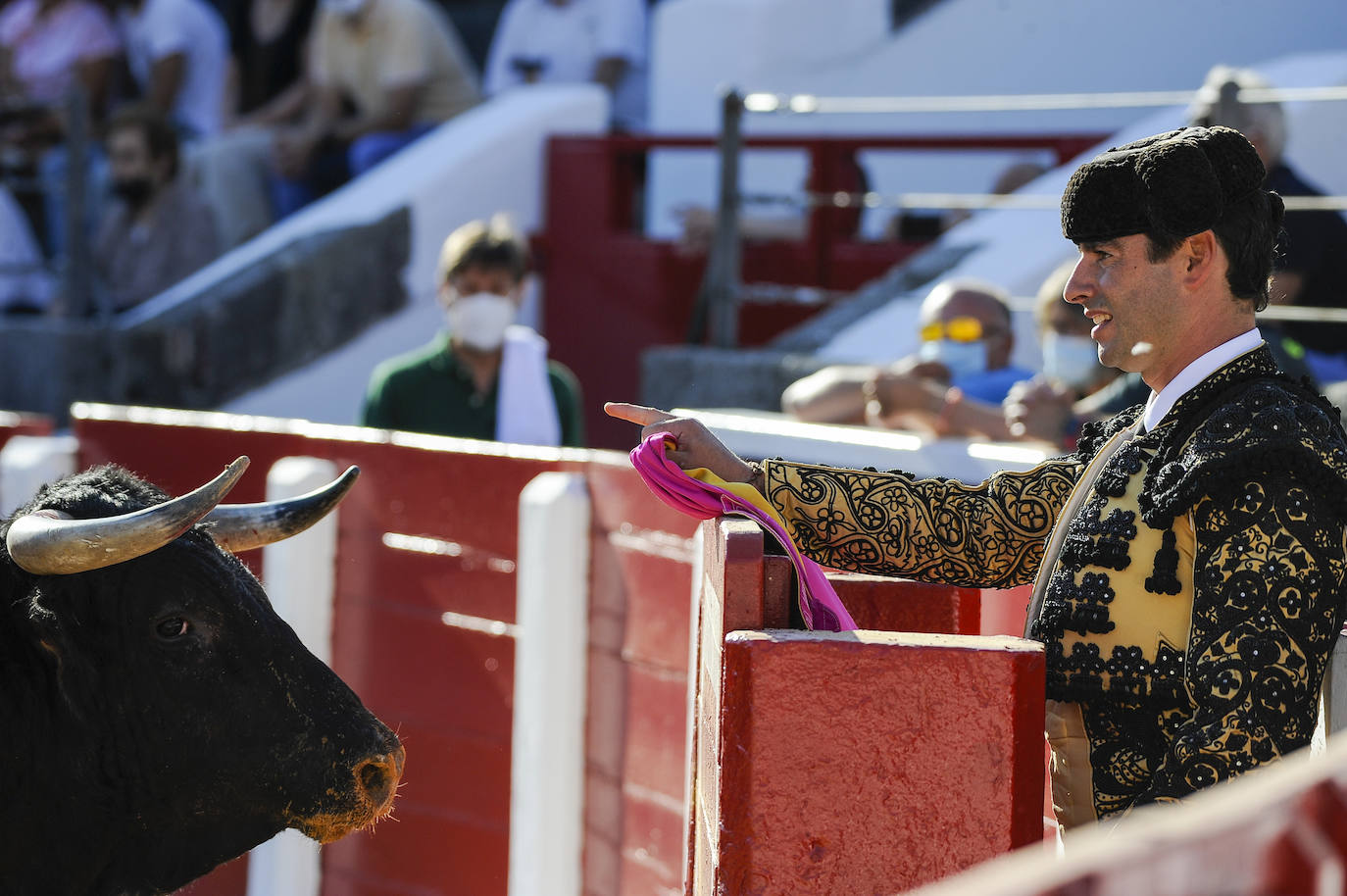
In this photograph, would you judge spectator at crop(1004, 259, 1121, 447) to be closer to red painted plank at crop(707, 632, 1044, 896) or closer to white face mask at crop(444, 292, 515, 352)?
white face mask at crop(444, 292, 515, 352)

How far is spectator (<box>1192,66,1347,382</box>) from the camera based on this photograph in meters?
4.62

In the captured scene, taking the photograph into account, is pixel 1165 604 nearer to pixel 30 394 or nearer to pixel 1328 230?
pixel 1328 230

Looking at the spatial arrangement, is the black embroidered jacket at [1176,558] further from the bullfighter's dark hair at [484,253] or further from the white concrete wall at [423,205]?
the white concrete wall at [423,205]

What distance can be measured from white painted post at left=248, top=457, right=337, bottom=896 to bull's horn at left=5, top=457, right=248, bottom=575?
1969 millimetres

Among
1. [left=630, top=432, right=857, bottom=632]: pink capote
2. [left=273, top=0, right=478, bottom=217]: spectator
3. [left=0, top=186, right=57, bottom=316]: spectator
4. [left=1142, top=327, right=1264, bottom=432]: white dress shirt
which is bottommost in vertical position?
[left=630, top=432, right=857, bottom=632]: pink capote

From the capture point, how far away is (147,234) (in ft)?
27.2

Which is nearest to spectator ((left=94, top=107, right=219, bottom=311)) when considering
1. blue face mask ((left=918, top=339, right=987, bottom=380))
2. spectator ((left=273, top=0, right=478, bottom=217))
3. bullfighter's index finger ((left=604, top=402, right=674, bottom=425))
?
spectator ((left=273, top=0, right=478, bottom=217))

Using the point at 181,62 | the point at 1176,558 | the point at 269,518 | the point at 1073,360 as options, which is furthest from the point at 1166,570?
the point at 181,62

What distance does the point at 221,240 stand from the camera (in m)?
8.76

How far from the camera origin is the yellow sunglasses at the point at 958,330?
4598 millimetres

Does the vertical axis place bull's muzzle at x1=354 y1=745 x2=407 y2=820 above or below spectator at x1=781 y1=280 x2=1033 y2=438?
below

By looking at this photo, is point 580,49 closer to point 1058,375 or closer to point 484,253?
point 484,253

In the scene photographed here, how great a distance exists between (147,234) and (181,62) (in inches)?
58.3

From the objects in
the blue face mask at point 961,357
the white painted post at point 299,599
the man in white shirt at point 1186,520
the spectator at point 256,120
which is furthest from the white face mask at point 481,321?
the spectator at point 256,120
